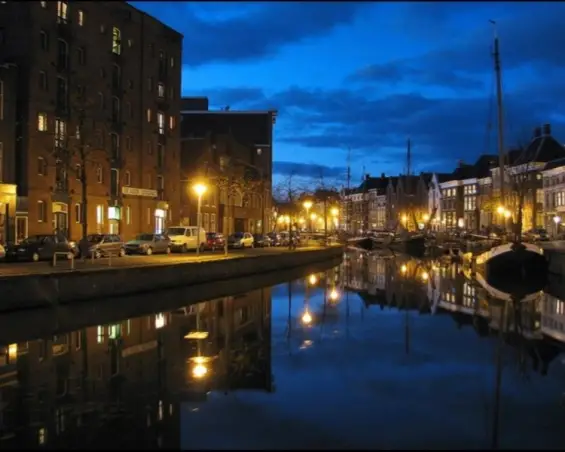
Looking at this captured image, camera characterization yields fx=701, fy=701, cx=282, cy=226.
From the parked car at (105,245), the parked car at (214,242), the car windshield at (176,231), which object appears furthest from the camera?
the parked car at (214,242)

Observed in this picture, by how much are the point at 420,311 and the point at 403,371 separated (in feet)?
41.9

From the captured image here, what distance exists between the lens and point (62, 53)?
54.2m

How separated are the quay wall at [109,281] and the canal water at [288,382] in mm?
1317

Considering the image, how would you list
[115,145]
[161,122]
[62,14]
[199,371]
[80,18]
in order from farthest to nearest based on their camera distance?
[161,122]
[115,145]
[80,18]
[62,14]
[199,371]

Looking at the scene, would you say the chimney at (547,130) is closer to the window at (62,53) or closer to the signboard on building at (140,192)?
the signboard on building at (140,192)

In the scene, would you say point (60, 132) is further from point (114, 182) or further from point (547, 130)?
point (547, 130)

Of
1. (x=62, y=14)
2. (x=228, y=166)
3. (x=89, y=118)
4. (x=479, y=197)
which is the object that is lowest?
(x=479, y=197)

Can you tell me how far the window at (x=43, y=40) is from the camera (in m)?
51.6

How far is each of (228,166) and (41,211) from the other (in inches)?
1659

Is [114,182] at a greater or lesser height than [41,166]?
lesser

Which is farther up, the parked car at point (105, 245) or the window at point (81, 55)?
the window at point (81, 55)

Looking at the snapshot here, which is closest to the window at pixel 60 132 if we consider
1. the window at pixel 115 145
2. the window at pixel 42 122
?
the window at pixel 42 122

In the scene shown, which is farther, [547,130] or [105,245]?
[547,130]

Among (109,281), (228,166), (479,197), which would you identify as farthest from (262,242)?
(479,197)
